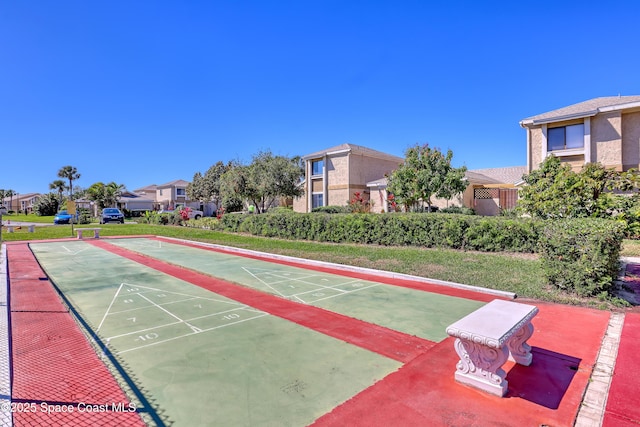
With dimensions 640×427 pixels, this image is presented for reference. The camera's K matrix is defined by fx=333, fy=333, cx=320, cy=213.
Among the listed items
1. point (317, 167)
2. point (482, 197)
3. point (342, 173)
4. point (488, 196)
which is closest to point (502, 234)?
point (488, 196)

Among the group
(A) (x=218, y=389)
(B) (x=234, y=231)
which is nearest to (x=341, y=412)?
(A) (x=218, y=389)

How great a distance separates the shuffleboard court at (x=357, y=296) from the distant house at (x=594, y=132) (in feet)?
61.6

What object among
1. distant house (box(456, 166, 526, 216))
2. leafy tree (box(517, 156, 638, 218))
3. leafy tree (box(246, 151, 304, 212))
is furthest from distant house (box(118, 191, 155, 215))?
leafy tree (box(517, 156, 638, 218))

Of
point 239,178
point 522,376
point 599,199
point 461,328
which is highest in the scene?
point 239,178

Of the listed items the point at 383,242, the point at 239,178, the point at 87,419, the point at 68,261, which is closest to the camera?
the point at 87,419

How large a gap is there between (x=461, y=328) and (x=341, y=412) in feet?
5.52

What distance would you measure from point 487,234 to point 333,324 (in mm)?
9927

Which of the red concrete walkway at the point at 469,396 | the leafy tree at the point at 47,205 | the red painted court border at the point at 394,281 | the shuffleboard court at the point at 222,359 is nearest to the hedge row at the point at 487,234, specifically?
the red painted court border at the point at 394,281

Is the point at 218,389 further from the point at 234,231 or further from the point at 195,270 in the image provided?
the point at 234,231

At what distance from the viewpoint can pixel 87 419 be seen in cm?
330

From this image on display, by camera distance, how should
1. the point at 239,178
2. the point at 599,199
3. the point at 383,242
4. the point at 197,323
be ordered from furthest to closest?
the point at 239,178 < the point at 383,242 < the point at 599,199 < the point at 197,323

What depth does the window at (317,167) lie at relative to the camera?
35469 mm

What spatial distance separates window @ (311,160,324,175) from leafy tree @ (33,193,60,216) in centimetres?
6338

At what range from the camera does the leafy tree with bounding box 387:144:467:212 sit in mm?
22219
